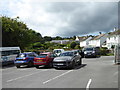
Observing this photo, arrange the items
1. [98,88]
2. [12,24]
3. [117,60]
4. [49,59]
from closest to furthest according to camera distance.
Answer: [98,88] → [49,59] → [117,60] → [12,24]

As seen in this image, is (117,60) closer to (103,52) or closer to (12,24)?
(12,24)

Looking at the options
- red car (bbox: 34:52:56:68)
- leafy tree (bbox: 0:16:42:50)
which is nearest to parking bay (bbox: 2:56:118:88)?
red car (bbox: 34:52:56:68)

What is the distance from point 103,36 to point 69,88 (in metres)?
80.0

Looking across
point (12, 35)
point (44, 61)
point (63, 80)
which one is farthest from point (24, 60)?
point (12, 35)

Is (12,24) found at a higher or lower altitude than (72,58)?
higher

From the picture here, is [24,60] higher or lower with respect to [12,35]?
lower

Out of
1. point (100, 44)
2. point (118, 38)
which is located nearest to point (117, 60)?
point (118, 38)

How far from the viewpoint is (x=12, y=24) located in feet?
102

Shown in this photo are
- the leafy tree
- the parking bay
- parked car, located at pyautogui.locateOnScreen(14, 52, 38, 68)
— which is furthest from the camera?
the leafy tree

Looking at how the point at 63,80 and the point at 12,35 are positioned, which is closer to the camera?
the point at 63,80

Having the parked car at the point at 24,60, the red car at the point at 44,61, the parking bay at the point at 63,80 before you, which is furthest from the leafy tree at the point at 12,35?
the parking bay at the point at 63,80

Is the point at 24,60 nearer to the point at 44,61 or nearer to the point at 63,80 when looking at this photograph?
the point at 44,61

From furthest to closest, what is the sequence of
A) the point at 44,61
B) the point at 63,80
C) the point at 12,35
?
1. the point at 12,35
2. the point at 44,61
3. the point at 63,80

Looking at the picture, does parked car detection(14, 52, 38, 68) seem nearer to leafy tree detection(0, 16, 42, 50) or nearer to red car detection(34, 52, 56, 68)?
red car detection(34, 52, 56, 68)
